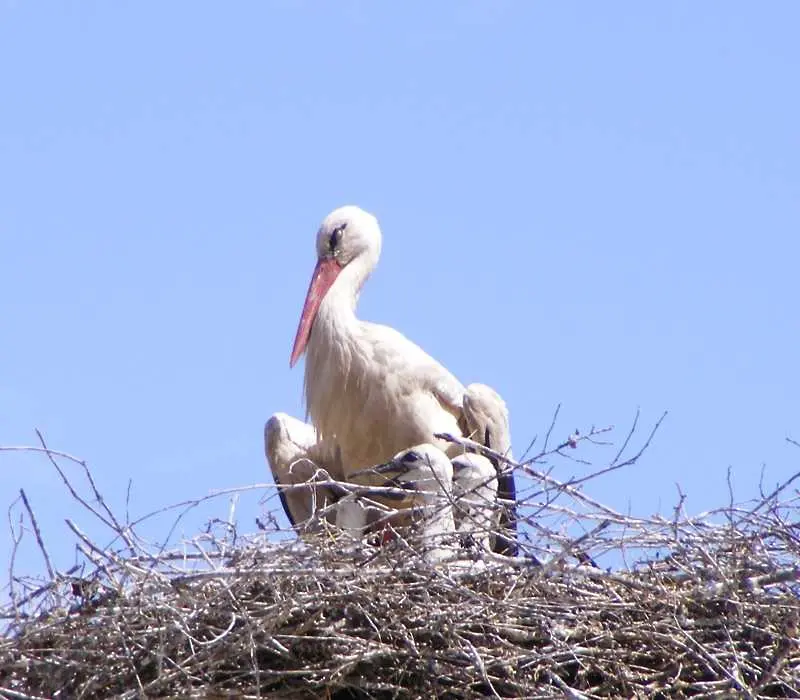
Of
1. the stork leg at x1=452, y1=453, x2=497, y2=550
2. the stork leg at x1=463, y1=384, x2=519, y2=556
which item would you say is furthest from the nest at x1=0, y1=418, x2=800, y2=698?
the stork leg at x1=463, y1=384, x2=519, y2=556

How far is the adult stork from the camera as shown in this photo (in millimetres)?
7250

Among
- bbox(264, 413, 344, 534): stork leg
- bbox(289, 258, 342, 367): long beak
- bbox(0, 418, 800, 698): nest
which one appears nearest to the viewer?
bbox(0, 418, 800, 698): nest

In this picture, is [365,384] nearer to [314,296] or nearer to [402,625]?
[314,296]

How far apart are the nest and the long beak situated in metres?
2.03

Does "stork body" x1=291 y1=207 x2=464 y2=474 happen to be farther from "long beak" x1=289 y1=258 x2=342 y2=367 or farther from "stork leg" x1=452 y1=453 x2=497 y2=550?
"stork leg" x1=452 y1=453 x2=497 y2=550

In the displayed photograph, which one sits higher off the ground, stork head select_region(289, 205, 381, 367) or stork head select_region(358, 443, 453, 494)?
stork head select_region(289, 205, 381, 367)

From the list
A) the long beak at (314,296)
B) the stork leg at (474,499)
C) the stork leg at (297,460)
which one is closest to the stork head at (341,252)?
the long beak at (314,296)

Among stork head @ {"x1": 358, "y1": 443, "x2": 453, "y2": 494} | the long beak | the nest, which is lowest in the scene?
the nest

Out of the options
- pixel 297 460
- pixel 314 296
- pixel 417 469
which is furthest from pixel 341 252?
pixel 417 469

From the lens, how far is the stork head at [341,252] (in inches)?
299

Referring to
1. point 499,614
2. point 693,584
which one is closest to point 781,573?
point 693,584

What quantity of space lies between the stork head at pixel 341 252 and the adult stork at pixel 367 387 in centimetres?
1

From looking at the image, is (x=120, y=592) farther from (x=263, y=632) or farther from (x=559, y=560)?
(x=559, y=560)

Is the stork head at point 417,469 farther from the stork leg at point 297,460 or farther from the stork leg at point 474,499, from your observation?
the stork leg at point 297,460
